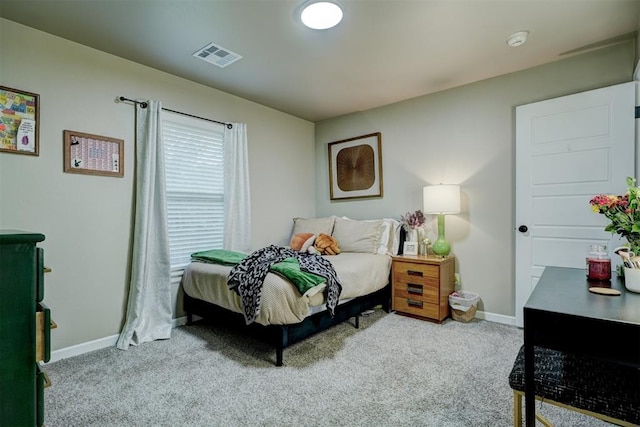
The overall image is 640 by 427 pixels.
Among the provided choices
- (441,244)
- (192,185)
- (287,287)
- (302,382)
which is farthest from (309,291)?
(192,185)

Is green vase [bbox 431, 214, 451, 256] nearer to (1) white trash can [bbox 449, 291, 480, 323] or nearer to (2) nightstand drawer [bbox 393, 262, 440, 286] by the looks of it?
(2) nightstand drawer [bbox 393, 262, 440, 286]

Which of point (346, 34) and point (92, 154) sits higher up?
point (346, 34)

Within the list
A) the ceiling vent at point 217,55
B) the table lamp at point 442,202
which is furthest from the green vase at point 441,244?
the ceiling vent at point 217,55

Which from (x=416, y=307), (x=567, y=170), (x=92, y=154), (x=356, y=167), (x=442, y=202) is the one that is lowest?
(x=416, y=307)

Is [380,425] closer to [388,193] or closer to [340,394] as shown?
[340,394]

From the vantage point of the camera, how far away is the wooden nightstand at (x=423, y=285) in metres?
2.97

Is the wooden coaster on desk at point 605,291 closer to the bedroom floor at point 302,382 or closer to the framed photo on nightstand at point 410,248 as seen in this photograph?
the bedroom floor at point 302,382

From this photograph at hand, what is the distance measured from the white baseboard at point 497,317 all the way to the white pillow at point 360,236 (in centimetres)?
116

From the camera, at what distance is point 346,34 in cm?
228

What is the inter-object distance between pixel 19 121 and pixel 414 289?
3539 millimetres

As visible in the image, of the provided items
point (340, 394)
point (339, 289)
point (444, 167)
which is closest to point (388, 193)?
point (444, 167)

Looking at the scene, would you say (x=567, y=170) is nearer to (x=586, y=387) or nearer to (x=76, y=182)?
(x=586, y=387)

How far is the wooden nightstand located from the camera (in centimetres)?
297

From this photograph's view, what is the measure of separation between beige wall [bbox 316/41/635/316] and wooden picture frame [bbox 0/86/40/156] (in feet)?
10.9
